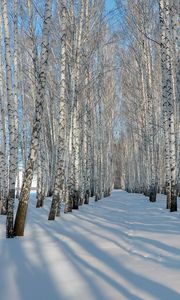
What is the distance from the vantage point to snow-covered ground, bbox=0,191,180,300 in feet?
12.5

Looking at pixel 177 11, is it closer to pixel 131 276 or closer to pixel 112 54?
pixel 112 54

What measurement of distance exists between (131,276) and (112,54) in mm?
25407

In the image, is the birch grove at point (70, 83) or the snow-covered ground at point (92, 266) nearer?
the snow-covered ground at point (92, 266)

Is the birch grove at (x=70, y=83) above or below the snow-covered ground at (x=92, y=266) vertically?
above

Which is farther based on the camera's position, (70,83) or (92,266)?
(70,83)

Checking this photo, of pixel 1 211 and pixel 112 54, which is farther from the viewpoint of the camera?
pixel 112 54

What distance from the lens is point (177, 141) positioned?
22422mm

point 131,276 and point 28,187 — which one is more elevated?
point 28,187

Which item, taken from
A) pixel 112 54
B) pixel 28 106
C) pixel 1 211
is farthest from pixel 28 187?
pixel 112 54

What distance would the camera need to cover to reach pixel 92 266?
485 centimetres

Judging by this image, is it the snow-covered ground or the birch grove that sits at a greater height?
the birch grove

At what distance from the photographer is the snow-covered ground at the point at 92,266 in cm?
382

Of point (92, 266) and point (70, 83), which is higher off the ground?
point (70, 83)

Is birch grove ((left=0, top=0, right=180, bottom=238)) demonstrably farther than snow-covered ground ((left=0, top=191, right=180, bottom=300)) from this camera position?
Yes
